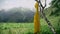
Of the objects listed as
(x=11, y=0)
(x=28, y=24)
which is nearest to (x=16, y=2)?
(x=11, y=0)

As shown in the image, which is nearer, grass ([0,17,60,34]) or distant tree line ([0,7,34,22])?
grass ([0,17,60,34])

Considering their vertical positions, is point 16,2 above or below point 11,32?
above

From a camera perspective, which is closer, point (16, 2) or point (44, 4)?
point (44, 4)

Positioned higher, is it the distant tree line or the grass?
the distant tree line

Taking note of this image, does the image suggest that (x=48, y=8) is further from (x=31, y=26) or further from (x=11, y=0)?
A: (x=11, y=0)

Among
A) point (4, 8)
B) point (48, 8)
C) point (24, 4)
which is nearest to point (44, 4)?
point (48, 8)

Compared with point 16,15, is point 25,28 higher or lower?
lower

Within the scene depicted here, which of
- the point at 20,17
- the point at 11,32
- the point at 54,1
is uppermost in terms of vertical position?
the point at 54,1

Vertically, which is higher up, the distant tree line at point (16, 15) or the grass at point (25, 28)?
the distant tree line at point (16, 15)

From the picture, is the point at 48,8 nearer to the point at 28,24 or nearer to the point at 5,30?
the point at 28,24

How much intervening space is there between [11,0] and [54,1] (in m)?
0.78

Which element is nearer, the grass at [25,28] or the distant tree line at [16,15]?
the grass at [25,28]

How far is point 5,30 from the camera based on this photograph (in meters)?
3.75

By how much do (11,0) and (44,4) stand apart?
650 millimetres
